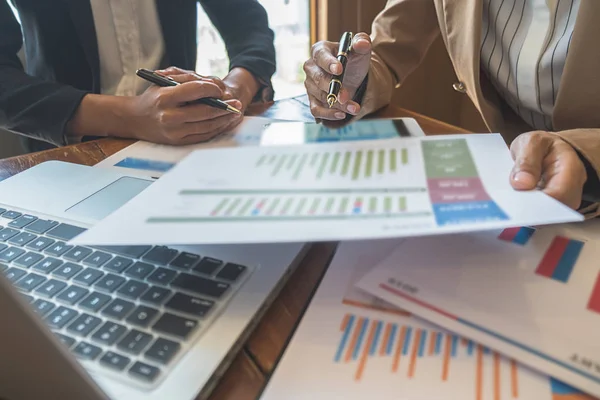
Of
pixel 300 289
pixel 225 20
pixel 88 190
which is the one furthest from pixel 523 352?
pixel 225 20

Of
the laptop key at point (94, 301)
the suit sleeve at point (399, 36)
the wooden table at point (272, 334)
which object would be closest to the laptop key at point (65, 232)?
the laptop key at point (94, 301)

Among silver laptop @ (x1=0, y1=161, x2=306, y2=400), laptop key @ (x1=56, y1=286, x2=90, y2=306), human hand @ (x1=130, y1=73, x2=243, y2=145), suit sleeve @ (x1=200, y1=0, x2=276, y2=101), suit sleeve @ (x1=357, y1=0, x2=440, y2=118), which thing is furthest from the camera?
suit sleeve @ (x1=200, y1=0, x2=276, y2=101)

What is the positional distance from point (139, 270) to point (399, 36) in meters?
0.71

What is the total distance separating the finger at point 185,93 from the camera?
2.24 feet

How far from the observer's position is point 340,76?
704mm

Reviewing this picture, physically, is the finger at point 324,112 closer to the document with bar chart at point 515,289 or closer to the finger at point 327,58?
the finger at point 327,58

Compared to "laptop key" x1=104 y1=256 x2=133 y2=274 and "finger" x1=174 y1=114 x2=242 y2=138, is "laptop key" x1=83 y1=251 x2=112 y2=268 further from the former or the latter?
"finger" x1=174 y1=114 x2=242 y2=138

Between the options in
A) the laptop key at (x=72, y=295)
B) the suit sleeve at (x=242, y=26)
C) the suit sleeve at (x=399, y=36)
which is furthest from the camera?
the suit sleeve at (x=242, y=26)

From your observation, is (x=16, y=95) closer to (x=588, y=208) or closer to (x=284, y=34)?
(x=588, y=208)

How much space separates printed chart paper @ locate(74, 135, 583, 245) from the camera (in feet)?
1.05

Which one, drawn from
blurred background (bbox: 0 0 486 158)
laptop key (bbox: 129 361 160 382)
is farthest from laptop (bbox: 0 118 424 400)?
blurred background (bbox: 0 0 486 158)

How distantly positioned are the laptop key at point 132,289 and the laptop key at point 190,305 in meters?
0.03

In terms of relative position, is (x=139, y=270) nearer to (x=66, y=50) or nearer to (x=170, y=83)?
(x=170, y=83)

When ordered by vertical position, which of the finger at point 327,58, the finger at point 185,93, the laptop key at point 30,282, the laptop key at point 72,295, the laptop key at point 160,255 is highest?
the finger at point 327,58
